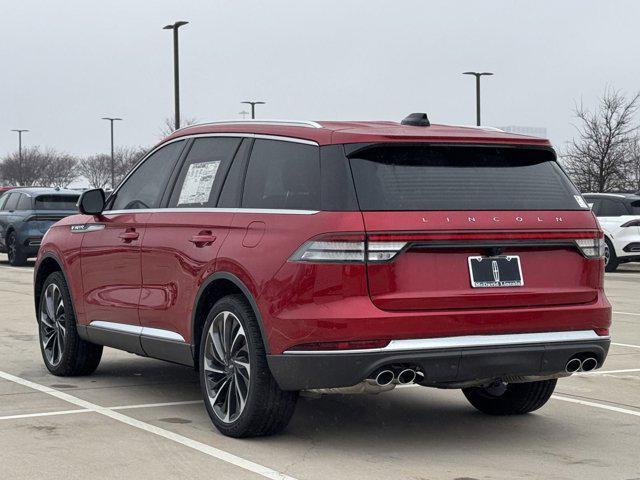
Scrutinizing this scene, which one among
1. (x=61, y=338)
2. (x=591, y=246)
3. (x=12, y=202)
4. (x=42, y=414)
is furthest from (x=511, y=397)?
(x=12, y=202)

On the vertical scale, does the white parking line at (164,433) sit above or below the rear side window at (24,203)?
below

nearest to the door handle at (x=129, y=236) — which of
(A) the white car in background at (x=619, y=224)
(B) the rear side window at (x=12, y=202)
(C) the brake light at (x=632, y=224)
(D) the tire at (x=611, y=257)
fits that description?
(A) the white car in background at (x=619, y=224)

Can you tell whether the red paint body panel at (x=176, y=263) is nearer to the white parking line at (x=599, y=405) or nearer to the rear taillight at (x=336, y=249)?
the rear taillight at (x=336, y=249)

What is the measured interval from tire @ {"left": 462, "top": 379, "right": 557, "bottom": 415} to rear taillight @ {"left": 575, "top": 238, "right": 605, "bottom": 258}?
3.20ft

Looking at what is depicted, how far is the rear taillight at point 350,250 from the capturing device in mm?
5879

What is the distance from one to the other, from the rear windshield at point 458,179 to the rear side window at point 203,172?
119 centimetres

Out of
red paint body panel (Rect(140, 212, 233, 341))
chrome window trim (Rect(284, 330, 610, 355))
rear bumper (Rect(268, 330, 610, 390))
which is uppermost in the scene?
red paint body panel (Rect(140, 212, 233, 341))

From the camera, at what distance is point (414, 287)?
595cm

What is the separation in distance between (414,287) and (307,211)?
2.19 ft

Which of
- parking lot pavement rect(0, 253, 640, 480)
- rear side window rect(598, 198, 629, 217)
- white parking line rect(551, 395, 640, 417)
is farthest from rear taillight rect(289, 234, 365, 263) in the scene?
rear side window rect(598, 198, 629, 217)

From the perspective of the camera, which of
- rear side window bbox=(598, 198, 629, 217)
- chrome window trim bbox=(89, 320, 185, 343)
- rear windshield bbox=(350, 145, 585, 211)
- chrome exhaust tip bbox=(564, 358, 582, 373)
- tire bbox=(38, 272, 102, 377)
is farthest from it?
rear side window bbox=(598, 198, 629, 217)

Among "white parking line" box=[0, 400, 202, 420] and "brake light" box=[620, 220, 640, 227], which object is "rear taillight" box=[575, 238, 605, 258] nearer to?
"white parking line" box=[0, 400, 202, 420]

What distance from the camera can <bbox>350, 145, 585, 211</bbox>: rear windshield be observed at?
19.9 feet

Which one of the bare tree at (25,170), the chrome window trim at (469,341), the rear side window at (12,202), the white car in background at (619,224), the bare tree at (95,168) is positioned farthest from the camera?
A: the bare tree at (95,168)
